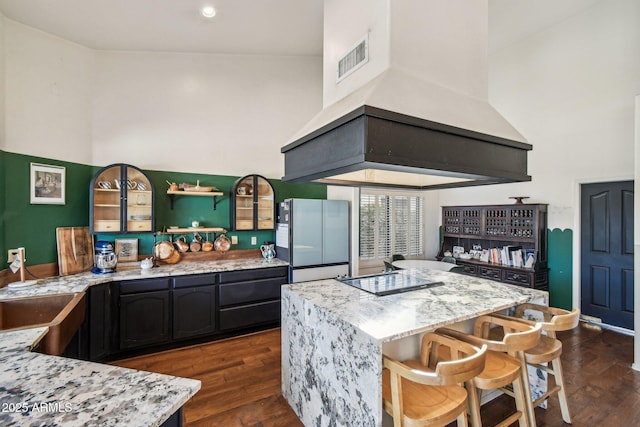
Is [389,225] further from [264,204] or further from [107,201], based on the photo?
[107,201]

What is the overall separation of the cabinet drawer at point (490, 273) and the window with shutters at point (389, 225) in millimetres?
1280

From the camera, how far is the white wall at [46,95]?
2.66 m

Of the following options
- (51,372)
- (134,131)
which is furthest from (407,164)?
(134,131)

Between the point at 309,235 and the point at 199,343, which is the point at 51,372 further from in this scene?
the point at 309,235

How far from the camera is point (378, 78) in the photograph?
1.51 m

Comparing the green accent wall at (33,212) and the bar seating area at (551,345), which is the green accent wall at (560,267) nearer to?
the bar seating area at (551,345)

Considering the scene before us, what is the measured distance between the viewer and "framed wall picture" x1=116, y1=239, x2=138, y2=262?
336cm

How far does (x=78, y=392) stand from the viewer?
3.31 ft

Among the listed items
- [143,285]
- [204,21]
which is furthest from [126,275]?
[204,21]

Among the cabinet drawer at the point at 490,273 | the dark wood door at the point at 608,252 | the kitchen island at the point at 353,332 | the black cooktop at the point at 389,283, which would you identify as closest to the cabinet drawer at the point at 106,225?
the kitchen island at the point at 353,332

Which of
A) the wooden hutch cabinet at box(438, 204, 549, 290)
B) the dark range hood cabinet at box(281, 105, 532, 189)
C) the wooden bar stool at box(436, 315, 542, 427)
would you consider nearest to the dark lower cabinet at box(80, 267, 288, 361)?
the dark range hood cabinet at box(281, 105, 532, 189)

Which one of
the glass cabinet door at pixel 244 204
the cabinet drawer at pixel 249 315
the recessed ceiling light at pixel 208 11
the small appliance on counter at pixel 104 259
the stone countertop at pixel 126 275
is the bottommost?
the cabinet drawer at pixel 249 315

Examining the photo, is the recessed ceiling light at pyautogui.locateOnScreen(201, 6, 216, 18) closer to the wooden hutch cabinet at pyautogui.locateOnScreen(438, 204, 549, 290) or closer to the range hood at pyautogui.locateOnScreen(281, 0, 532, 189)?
the range hood at pyautogui.locateOnScreen(281, 0, 532, 189)

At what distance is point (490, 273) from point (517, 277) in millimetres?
363
